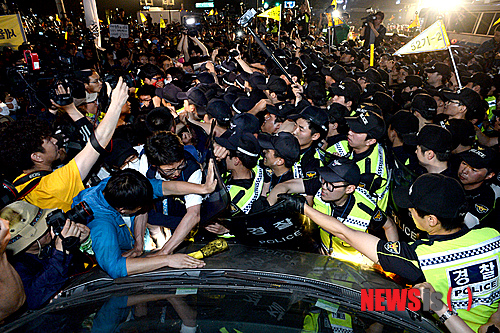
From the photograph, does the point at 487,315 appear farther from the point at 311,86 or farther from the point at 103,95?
the point at 103,95

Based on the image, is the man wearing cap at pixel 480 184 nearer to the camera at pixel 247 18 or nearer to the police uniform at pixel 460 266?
the police uniform at pixel 460 266

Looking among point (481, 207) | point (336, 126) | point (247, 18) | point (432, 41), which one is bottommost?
point (481, 207)

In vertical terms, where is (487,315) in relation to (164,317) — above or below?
below

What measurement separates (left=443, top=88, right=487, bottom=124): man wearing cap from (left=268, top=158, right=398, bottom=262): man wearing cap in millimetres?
3467

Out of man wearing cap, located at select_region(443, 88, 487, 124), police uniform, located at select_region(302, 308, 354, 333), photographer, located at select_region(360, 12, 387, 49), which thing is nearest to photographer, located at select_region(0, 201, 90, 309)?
police uniform, located at select_region(302, 308, 354, 333)

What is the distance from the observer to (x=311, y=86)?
642cm

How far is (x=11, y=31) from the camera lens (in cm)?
954

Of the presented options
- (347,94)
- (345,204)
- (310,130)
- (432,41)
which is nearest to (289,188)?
(345,204)

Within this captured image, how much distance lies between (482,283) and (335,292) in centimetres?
105

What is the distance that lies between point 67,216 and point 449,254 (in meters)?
2.77

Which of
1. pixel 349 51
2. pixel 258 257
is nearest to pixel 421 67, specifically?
pixel 349 51

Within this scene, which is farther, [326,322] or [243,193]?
[243,193]

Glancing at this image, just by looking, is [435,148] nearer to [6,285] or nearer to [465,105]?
[465,105]

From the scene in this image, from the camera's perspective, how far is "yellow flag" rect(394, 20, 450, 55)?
6.32 metres
